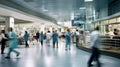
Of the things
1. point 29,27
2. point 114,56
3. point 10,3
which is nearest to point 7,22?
point 10,3

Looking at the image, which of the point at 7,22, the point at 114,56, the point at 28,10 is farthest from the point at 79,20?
the point at 114,56

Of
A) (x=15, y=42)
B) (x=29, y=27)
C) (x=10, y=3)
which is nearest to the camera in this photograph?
(x=15, y=42)

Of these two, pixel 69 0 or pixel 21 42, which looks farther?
pixel 21 42

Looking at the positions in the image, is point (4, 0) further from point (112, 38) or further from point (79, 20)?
point (79, 20)

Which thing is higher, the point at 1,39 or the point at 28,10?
the point at 28,10

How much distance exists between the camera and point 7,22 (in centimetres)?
2427

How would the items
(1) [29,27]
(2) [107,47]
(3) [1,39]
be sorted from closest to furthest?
(2) [107,47]
(3) [1,39]
(1) [29,27]

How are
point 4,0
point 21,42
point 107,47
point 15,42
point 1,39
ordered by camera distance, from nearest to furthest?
point 15,42 < point 107,47 < point 1,39 < point 4,0 < point 21,42

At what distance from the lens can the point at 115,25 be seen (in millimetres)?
16516

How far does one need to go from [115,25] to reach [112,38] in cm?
266

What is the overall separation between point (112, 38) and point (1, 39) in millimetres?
7388

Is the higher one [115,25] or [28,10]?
[28,10]

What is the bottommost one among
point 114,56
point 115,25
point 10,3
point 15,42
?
point 114,56

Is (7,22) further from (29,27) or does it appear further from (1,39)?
(29,27)
